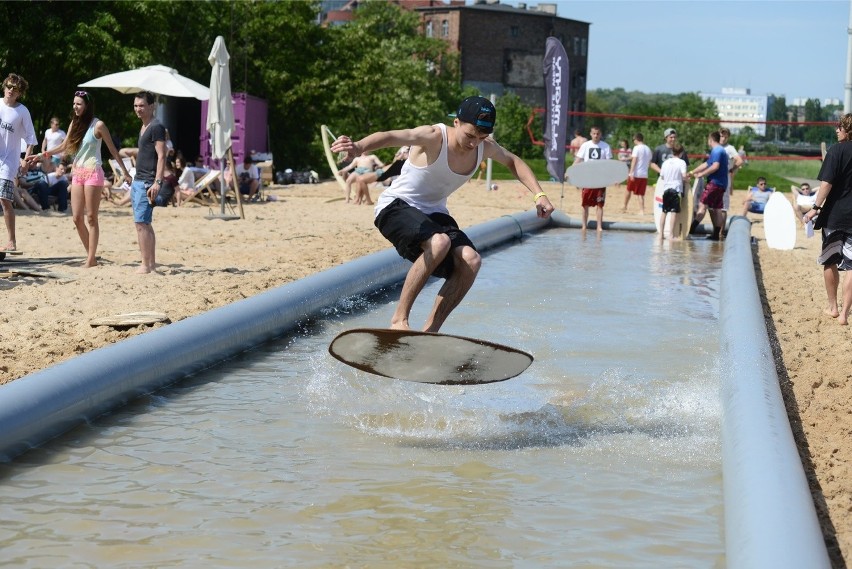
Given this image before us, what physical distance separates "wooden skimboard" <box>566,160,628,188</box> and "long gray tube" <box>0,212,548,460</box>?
7.27m

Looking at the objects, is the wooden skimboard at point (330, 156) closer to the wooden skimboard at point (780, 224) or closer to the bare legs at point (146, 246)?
the bare legs at point (146, 246)

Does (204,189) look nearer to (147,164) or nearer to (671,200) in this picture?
(671,200)

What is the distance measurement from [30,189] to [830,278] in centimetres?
1279

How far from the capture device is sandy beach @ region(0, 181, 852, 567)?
5938 millimetres

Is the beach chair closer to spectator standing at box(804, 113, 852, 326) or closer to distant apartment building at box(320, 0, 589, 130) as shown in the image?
spectator standing at box(804, 113, 852, 326)

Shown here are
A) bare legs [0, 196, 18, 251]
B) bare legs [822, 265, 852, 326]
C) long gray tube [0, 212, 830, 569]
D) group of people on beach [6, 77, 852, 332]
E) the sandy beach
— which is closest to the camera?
long gray tube [0, 212, 830, 569]

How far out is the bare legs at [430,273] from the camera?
6.41m

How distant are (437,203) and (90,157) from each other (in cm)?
501

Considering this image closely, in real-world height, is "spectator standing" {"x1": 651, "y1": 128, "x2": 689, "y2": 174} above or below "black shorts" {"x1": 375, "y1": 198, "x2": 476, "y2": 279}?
above

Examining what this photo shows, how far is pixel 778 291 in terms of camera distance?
1160 centimetres

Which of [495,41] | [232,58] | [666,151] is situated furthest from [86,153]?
[495,41]

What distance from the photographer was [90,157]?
10539 mm

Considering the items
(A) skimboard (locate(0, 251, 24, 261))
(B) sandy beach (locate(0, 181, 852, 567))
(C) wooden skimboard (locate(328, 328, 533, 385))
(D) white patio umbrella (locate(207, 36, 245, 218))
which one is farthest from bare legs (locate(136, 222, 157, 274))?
(D) white patio umbrella (locate(207, 36, 245, 218))

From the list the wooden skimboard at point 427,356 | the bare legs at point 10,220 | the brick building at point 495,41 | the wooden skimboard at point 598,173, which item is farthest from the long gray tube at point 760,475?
the brick building at point 495,41
